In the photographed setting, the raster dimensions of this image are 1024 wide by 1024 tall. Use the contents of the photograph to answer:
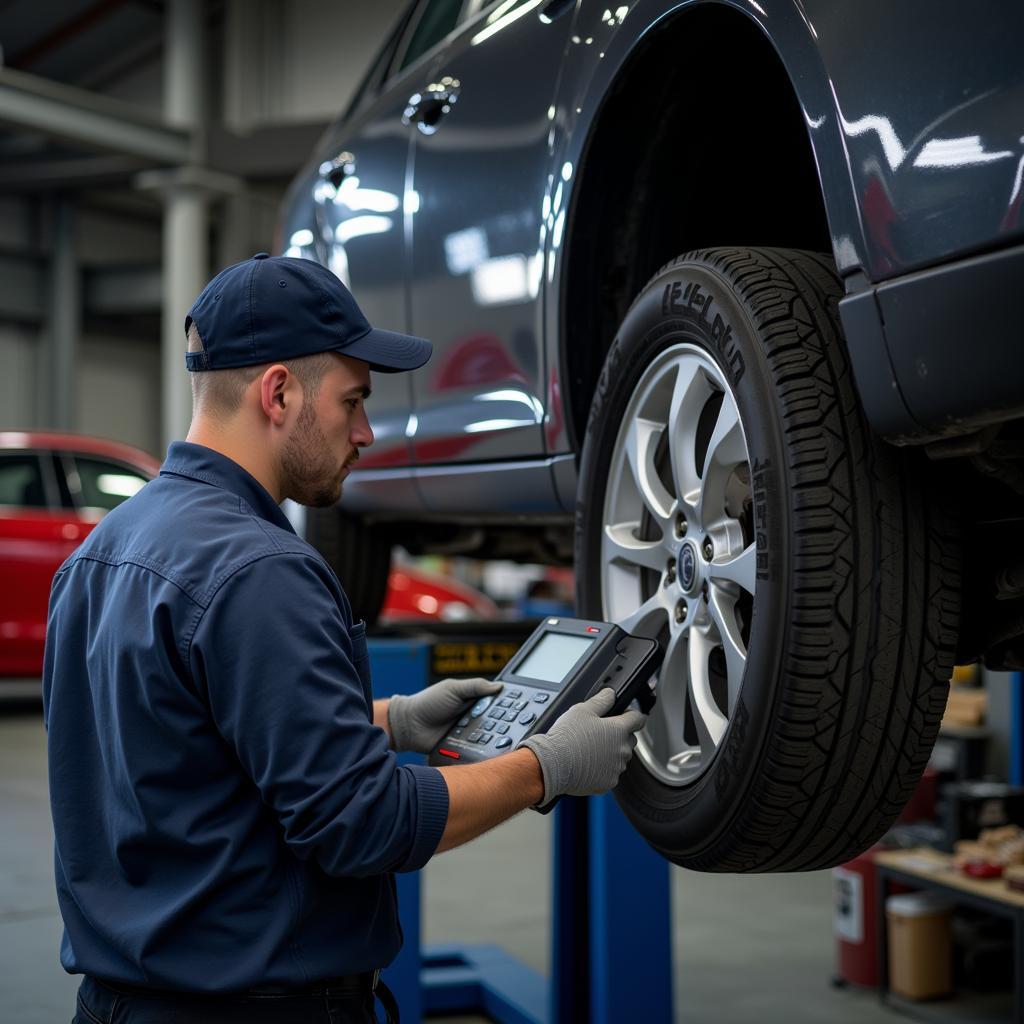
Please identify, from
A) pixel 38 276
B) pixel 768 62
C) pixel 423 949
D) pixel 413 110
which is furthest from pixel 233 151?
pixel 768 62

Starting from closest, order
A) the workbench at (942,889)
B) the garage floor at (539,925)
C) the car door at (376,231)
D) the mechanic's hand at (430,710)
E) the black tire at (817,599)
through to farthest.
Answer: the black tire at (817,599) → the mechanic's hand at (430,710) → the car door at (376,231) → the workbench at (942,889) → the garage floor at (539,925)

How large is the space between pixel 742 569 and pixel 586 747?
0.24m

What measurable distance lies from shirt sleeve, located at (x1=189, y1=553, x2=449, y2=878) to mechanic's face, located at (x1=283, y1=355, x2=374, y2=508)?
0.57 ft

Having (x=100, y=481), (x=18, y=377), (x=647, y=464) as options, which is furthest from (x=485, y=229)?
(x=18, y=377)

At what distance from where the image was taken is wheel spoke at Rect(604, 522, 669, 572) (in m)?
1.46

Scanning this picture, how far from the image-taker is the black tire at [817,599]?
1179 millimetres

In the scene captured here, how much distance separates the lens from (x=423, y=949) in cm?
371

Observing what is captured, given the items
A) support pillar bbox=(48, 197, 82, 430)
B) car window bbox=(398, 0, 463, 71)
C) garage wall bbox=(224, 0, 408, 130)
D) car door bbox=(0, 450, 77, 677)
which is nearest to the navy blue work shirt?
car window bbox=(398, 0, 463, 71)

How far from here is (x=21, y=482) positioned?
654cm

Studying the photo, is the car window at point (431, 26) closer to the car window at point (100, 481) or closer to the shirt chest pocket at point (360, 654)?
the shirt chest pocket at point (360, 654)

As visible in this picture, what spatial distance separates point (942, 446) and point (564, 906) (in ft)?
6.68

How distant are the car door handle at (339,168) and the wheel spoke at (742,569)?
1.36 metres

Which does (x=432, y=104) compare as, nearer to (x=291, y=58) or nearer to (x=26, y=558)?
(x=26, y=558)

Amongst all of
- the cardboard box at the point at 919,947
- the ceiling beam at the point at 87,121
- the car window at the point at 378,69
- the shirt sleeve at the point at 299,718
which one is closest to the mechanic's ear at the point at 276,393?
the shirt sleeve at the point at 299,718
